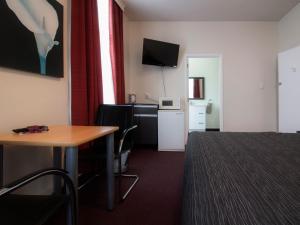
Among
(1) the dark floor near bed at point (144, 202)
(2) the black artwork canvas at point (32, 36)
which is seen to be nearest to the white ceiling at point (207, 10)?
(2) the black artwork canvas at point (32, 36)

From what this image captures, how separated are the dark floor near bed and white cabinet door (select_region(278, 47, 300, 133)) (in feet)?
7.53

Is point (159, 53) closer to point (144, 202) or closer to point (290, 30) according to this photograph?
point (290, 30)

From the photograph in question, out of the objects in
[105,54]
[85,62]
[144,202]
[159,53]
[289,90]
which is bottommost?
[144,202]

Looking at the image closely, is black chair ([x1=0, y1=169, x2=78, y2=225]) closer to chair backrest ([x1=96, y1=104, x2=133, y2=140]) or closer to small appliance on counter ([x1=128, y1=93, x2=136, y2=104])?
chair backrest ([x1=96, y1=104, x2=133, y2=140])

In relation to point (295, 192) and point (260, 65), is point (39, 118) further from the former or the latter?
point (260, 65)

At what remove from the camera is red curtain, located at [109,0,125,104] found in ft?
10.7

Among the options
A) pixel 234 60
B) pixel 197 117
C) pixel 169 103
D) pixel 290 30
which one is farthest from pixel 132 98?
pixel 290 30

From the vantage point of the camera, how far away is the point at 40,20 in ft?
5.79

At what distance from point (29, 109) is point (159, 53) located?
3082 millimetres

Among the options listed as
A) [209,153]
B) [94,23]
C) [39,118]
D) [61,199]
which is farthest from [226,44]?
[61,199]

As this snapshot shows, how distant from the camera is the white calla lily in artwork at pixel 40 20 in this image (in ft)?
5.09

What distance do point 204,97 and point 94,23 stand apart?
4.74m

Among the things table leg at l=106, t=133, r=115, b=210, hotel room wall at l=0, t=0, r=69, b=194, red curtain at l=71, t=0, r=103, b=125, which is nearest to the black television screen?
red curtain at l=71, t=0, r=103, b=125

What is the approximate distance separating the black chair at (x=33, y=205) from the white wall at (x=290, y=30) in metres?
4.34
